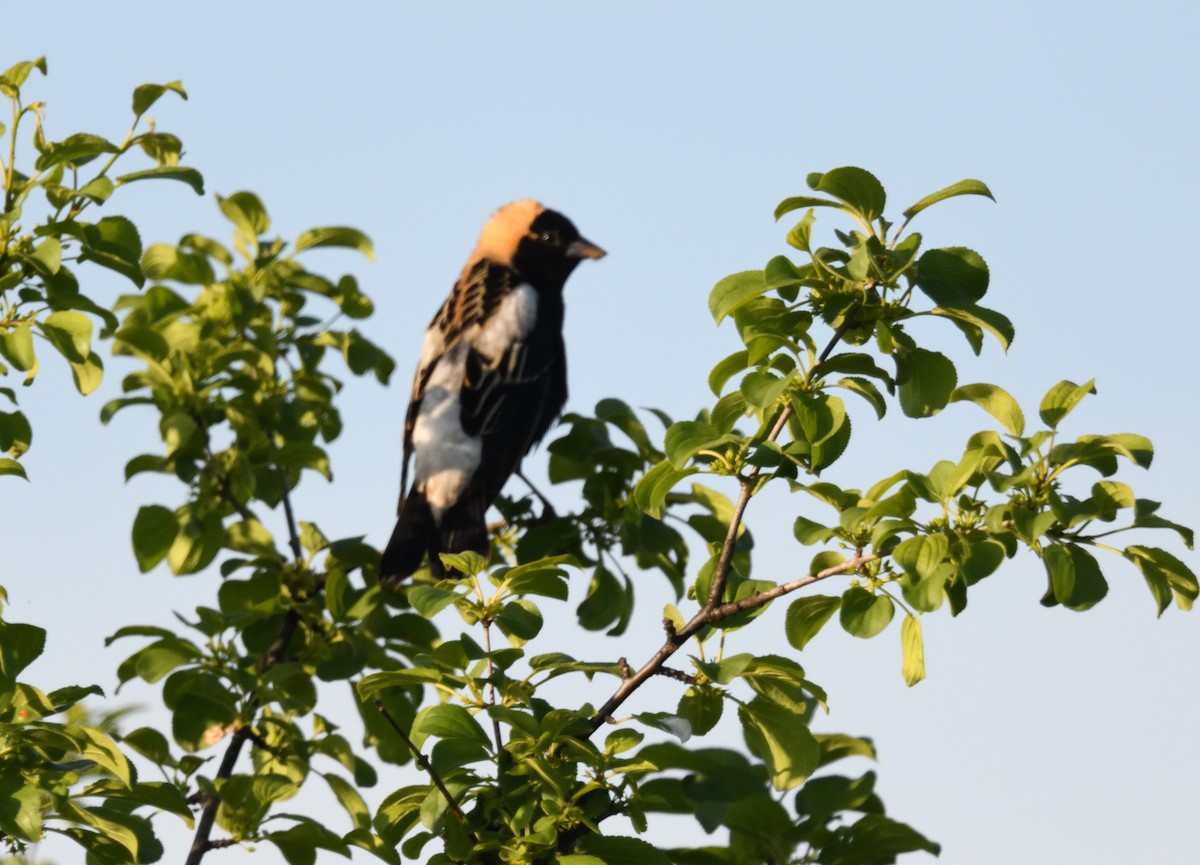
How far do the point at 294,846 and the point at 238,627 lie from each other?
74 centimetres

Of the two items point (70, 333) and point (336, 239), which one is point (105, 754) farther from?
point (336, 239)

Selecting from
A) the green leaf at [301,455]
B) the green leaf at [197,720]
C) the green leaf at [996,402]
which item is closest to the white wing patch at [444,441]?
the green leaf at [301,455]

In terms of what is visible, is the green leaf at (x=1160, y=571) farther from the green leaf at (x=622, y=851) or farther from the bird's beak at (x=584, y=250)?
the bird's beak at (x=584, y=250)

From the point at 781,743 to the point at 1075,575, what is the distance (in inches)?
23.9

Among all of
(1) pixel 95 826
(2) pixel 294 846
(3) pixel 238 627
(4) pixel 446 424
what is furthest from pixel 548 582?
(4) pixel 446 424

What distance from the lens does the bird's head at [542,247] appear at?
24.2 feet

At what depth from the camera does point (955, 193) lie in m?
2.46

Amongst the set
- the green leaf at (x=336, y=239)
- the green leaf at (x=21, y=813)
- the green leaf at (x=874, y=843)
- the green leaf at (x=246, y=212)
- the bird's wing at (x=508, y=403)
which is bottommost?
the green leaf at (x=874, y=843)

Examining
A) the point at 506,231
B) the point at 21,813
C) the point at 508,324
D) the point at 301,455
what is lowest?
the point at 21,813

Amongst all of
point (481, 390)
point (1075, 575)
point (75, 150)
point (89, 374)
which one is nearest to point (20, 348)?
point (89, 374)

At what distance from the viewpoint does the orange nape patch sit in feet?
24.4

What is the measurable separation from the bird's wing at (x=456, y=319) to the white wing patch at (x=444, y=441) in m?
0.04

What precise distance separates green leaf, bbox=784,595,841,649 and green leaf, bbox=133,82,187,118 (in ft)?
5.95

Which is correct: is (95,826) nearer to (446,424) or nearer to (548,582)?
(548,582)
